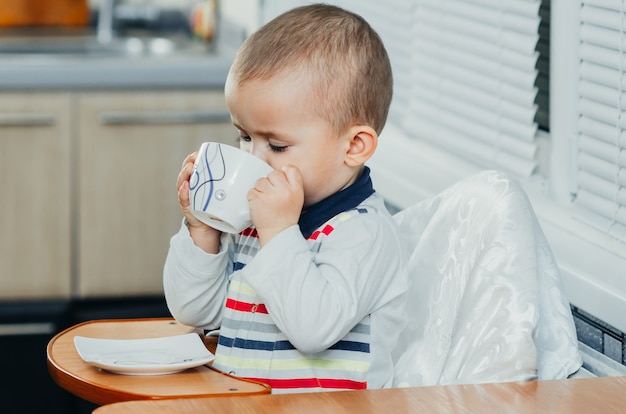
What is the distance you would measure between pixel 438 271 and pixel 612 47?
0.42 m

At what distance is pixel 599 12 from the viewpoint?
155 cm

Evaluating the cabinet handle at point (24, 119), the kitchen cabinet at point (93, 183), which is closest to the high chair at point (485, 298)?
the kitchen cabinet at point (93, 183)

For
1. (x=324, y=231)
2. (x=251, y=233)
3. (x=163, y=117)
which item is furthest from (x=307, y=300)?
(x=163, y=117)

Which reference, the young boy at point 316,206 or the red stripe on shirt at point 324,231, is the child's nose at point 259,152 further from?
the red stripe on shirt at point 324,231

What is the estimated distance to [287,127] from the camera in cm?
130

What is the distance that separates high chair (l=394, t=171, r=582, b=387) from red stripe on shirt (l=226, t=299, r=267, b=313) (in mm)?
214

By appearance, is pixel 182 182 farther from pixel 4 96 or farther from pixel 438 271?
pixel 4 96

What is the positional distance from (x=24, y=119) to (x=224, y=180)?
1.85 meters

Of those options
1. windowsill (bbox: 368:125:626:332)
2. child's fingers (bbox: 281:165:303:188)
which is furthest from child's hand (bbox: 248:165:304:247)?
windowsill (bbox: 368:125:626:332)

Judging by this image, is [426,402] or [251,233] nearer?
[426,402]

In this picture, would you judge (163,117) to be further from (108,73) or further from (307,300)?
(307,300)

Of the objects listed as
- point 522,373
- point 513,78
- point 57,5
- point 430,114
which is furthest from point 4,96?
point 522,373

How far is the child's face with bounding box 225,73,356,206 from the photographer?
1.30 metres

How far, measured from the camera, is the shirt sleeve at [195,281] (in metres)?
1.42
